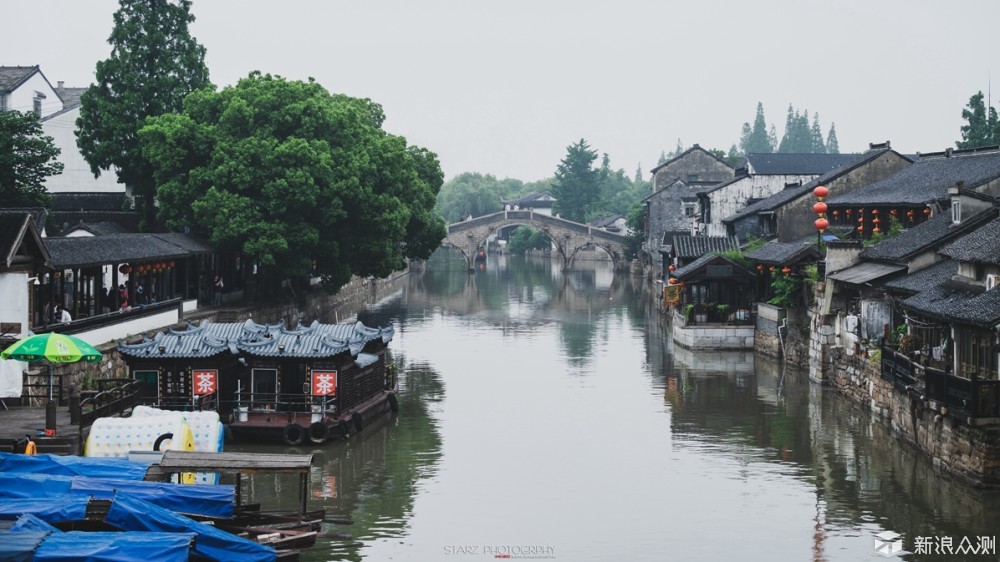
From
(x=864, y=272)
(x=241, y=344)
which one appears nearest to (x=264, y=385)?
(x=241, y=344)

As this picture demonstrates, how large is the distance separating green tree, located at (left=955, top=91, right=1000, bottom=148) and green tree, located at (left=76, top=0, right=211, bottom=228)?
52849mm

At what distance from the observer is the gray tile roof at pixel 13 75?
225ft

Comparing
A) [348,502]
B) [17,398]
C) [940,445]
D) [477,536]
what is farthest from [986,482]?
[17,398]

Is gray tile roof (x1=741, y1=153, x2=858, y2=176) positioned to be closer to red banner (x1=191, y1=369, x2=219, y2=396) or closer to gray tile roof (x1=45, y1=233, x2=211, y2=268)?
gray tile roof (x1=45, y1=233, x2=211, y2=268)

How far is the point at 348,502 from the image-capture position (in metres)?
26.1

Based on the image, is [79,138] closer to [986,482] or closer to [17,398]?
[17,398]

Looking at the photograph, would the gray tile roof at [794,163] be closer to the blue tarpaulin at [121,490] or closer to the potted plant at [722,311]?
the potted plant at [722,311]

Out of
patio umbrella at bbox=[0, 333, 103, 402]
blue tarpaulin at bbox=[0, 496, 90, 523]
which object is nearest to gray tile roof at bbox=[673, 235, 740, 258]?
patio umbrella at bbox=[0, 333, 103, 402]

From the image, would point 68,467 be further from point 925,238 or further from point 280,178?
point 280,178

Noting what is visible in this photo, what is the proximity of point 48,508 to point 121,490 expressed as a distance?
1336 millimetres

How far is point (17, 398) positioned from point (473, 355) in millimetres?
24466

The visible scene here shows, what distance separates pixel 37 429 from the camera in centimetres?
2484

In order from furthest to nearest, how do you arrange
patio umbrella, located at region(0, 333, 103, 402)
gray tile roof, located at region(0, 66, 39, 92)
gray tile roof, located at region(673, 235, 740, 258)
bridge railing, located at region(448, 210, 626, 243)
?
bridge railing, located at region(448, 210, 626, 243)
gray tile roof, located at region(0, 66, 39, 92)
gray tile roof, located at region(673, 235, 740, 258)
patio umbrella, located at region(0, 333, 103, 402)

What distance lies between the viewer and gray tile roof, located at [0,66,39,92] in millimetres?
68644
